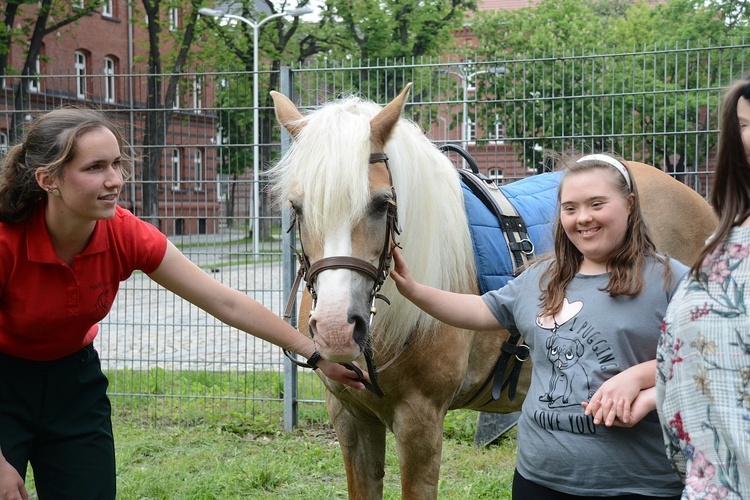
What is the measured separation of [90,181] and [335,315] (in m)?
0.86

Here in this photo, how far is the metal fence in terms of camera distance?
5707 millimetres

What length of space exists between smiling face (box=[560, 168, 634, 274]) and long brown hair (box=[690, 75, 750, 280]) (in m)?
0.48

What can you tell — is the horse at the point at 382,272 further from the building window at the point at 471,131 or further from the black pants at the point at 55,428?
the building window at the point at 471,131

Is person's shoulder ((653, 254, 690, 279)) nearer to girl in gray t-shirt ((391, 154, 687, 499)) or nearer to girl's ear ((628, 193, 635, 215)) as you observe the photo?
girl in gray t-shirt ((391, 154, 687, 499))

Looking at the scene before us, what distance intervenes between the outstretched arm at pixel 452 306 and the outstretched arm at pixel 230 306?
1.35 ft

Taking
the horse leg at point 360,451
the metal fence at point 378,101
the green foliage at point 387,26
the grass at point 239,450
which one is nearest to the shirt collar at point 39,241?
the horse leg at point 360,451

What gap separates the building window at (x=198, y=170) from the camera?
251 inches

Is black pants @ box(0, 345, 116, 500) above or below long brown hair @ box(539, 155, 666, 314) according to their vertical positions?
below

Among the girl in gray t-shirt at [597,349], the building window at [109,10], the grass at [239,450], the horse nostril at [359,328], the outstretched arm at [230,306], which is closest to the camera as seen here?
the girl in gray t-shirt at [597,349]

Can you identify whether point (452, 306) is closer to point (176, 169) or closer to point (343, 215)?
point (343, 215)

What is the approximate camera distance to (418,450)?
9.95ft

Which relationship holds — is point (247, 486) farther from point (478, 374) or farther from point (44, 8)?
point (44, 8)

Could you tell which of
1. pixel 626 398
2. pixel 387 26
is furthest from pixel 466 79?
pixel 387 26

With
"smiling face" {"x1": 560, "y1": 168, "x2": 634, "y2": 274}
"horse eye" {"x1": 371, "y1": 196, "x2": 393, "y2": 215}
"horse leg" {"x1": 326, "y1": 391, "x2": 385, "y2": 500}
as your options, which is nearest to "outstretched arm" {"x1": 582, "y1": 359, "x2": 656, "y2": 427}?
"smiling face" {"x1": 560, "y1": 168, "x2": 634, "y2": 274}
